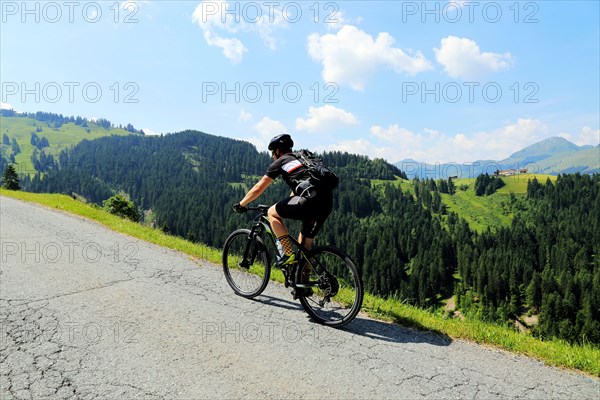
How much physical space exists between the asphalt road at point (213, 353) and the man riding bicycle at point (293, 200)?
57.8 inches

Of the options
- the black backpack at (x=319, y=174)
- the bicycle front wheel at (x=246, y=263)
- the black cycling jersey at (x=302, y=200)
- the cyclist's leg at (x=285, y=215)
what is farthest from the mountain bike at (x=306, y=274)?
the black backpack at (x=319, y=174)

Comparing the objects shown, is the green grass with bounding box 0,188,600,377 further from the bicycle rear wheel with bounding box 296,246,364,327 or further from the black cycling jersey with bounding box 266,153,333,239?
the black cycling jersey with bounding box 266,153,333,239

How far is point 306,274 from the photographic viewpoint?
22.5 ft

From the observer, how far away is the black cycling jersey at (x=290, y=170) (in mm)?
6531

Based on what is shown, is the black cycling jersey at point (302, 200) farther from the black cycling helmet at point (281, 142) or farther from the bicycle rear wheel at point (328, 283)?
the bicycle rear wheel at point (328, 283)

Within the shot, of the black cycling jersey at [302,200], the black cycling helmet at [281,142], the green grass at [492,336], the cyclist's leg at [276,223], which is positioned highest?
the black cycling helmet at [281,142]

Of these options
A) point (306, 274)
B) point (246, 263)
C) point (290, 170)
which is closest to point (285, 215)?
point (290, 170)

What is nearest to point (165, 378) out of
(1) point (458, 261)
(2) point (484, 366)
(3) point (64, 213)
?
(2) point (484, 366)

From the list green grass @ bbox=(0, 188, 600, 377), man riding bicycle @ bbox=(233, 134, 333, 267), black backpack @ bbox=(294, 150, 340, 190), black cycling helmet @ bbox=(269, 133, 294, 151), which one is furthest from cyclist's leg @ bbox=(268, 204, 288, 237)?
green grass @ bbox=(0, 188, 600, 377)

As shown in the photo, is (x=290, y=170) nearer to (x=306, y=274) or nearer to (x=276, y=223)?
(x=276, y=223)

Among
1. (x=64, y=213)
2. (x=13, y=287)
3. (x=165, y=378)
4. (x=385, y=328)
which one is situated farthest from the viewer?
(x=64, y=213)

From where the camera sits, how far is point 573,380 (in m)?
4.90

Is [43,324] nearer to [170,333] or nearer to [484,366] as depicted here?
[170,333]

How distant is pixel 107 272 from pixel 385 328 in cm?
697
